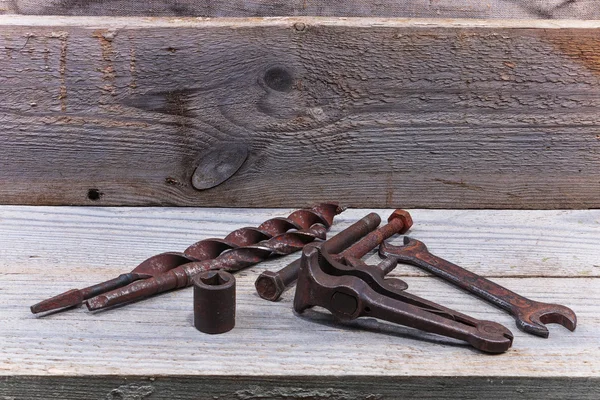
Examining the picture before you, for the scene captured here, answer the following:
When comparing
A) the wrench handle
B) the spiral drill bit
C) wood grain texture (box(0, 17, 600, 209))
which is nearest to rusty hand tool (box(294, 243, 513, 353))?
the wrench handle

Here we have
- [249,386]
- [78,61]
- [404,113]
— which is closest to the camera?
[249,386]

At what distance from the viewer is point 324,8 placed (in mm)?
1580

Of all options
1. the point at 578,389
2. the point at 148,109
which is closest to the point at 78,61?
the point at 148,109

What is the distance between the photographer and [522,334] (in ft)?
3.63

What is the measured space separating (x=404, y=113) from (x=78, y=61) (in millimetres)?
760

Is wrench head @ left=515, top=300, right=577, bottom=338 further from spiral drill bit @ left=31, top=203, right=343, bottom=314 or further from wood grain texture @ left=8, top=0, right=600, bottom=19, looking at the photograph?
wood grain texture @ left=8, top=0, right=600, bottom=19

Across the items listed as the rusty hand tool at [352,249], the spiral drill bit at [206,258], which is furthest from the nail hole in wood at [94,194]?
the rusty hand tool at [352,249]

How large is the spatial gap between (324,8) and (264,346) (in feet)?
2.85

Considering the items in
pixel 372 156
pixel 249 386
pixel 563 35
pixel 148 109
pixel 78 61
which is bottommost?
pixel 249 386

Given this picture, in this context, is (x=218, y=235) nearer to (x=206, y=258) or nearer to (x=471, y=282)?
(x=206, y=258)

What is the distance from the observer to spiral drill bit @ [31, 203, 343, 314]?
1.13 meters

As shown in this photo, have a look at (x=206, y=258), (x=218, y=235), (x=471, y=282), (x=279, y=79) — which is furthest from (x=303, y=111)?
(x=471, y=282)

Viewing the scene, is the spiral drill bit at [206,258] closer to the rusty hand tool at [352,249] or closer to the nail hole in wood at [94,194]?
the rusty hand tool at [352,249]

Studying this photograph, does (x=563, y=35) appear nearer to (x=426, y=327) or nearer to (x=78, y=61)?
(x=426, y=327)
